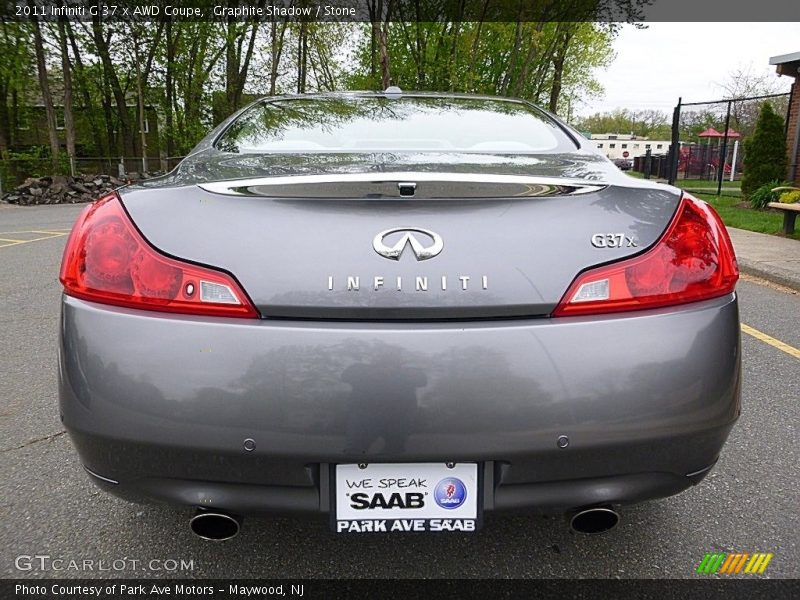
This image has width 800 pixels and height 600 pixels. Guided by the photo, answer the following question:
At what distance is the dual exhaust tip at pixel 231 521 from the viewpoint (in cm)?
150

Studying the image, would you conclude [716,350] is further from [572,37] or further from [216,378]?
[572,37]

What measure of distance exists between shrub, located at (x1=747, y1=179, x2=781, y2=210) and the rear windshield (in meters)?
12.0

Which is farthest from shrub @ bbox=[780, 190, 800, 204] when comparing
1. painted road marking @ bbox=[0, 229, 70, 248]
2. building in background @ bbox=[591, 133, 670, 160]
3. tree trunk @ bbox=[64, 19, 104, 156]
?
building in background @ bbox=[591, 133, 670, 160]

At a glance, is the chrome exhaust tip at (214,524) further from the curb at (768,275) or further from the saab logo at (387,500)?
the curb at (768,275)

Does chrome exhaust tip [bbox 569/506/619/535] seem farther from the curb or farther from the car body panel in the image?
the curb

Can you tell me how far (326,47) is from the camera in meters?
30.8

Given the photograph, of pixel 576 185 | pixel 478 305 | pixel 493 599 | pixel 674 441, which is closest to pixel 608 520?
pixel 674 441

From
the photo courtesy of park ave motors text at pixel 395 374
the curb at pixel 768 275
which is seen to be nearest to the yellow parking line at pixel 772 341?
the curb at pixel 768 275

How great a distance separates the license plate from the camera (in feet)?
4.67

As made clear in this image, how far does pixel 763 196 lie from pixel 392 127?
1280 cm

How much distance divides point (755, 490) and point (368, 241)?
1.80 metres

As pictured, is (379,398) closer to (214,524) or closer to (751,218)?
(214,524)

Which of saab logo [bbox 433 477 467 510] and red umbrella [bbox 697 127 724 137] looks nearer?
saab logo [bbox 433 477 467 510]

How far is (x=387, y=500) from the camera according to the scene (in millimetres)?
1456
